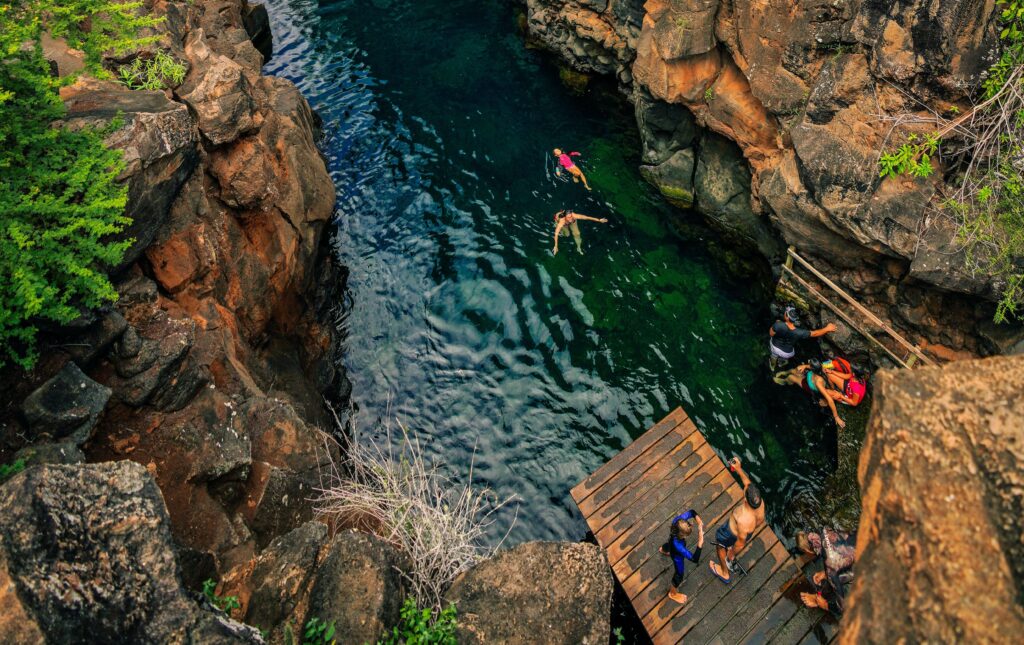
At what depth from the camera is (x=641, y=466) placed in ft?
36.8

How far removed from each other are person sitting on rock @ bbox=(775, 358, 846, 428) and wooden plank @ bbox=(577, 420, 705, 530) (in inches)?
111

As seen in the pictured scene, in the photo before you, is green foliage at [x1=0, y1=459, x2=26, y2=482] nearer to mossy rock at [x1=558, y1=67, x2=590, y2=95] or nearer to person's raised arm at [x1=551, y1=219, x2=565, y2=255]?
person's raised arm at [x1=551, y1=219, x2=565, y2=255]

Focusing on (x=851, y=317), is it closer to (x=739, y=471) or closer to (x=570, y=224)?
(x=739, y=471)

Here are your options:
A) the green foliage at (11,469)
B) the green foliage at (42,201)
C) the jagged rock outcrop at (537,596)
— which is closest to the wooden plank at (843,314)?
the jagged rock outcrop at (537,596)

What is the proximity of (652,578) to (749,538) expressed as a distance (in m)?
1.92

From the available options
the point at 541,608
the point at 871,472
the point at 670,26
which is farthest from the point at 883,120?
the point at 541,608

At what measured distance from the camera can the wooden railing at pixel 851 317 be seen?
11.6 metres

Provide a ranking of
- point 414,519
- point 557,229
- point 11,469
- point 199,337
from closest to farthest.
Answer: point 11,469, point 414,519, point 199,337, point 557,229

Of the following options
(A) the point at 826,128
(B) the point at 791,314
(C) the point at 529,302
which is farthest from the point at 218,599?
(A) the point at 826,128

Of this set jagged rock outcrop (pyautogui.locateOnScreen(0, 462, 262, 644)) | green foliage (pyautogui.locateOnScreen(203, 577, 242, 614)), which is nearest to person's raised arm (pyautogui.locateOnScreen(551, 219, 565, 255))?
green foliage (pyautogui.locateOnScreen(203, 577, 242, 614))

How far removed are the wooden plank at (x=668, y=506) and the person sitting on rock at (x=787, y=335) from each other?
3262mm

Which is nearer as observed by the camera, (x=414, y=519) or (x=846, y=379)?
(x=414, y=519)

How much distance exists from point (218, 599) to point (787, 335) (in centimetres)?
1157

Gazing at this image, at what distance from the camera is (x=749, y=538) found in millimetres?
10219
